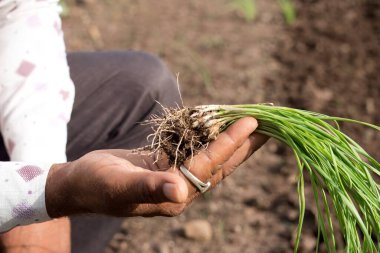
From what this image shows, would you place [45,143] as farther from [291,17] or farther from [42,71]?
[291,17]

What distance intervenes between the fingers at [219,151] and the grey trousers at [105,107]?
1.84 feet

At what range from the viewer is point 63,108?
1.63 meters

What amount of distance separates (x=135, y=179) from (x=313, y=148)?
0.42m

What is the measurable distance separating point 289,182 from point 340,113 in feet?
1.61

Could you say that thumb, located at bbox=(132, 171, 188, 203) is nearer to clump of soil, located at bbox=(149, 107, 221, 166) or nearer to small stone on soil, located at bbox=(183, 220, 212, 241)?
clump of soil, located at bbox=(149, 107, 221, 166)

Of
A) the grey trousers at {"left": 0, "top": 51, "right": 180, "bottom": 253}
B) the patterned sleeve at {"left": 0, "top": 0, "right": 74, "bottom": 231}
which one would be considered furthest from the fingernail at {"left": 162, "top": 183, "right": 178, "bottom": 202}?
the grey trousers at {"left": 0, "top": 51, "right": 180, "bottom": 253}

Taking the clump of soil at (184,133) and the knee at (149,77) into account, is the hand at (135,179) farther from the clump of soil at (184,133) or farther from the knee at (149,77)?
the knee at (149,77)

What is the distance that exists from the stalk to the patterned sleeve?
286 millimetres

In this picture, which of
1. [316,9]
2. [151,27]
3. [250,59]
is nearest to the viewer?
[250,59]

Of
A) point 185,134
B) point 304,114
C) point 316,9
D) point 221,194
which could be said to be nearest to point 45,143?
point 185,134

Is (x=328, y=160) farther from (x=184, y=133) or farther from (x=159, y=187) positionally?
(x=159, y=187)

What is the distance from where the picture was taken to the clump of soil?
1.40 m

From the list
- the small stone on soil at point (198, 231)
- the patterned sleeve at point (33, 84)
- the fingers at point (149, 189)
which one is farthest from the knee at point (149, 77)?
the fingers at point (149, 189)

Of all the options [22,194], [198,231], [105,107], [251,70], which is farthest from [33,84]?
[251,70]
